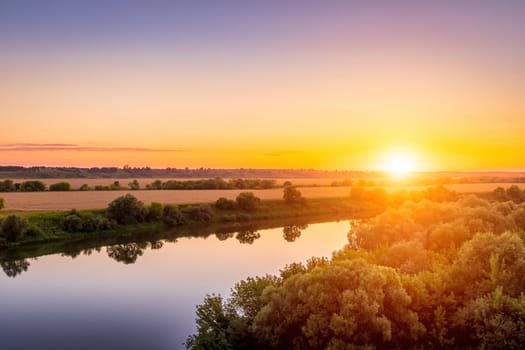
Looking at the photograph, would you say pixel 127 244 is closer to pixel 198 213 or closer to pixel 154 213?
pixel 154 213

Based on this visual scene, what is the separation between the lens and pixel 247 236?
152ft

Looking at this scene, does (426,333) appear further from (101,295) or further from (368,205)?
(368,205)

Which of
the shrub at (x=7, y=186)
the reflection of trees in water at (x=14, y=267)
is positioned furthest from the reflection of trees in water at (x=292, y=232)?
the shrub at (x=7, y=186)

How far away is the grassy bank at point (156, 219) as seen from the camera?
1588 inches

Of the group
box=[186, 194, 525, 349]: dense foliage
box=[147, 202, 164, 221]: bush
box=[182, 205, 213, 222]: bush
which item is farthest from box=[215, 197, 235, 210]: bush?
box=[186, 194, 525, 349]: dense foliage

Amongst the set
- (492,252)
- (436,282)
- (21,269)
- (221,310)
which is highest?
(492,252)

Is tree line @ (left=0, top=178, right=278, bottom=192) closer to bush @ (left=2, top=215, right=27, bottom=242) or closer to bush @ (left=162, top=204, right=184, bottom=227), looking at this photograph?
bush @ (left=162, top=204, right=184, bottom=227)

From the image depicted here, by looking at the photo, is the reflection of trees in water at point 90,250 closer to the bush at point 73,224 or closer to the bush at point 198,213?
the bush at point 73,224

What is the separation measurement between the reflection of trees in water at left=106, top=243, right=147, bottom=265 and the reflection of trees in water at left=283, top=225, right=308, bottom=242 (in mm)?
13995

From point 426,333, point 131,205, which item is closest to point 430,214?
point 426,333

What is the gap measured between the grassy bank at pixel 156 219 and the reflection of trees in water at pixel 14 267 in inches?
169

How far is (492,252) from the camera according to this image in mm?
11477

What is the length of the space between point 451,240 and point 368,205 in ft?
202

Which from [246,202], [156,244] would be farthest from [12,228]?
[246,202]
